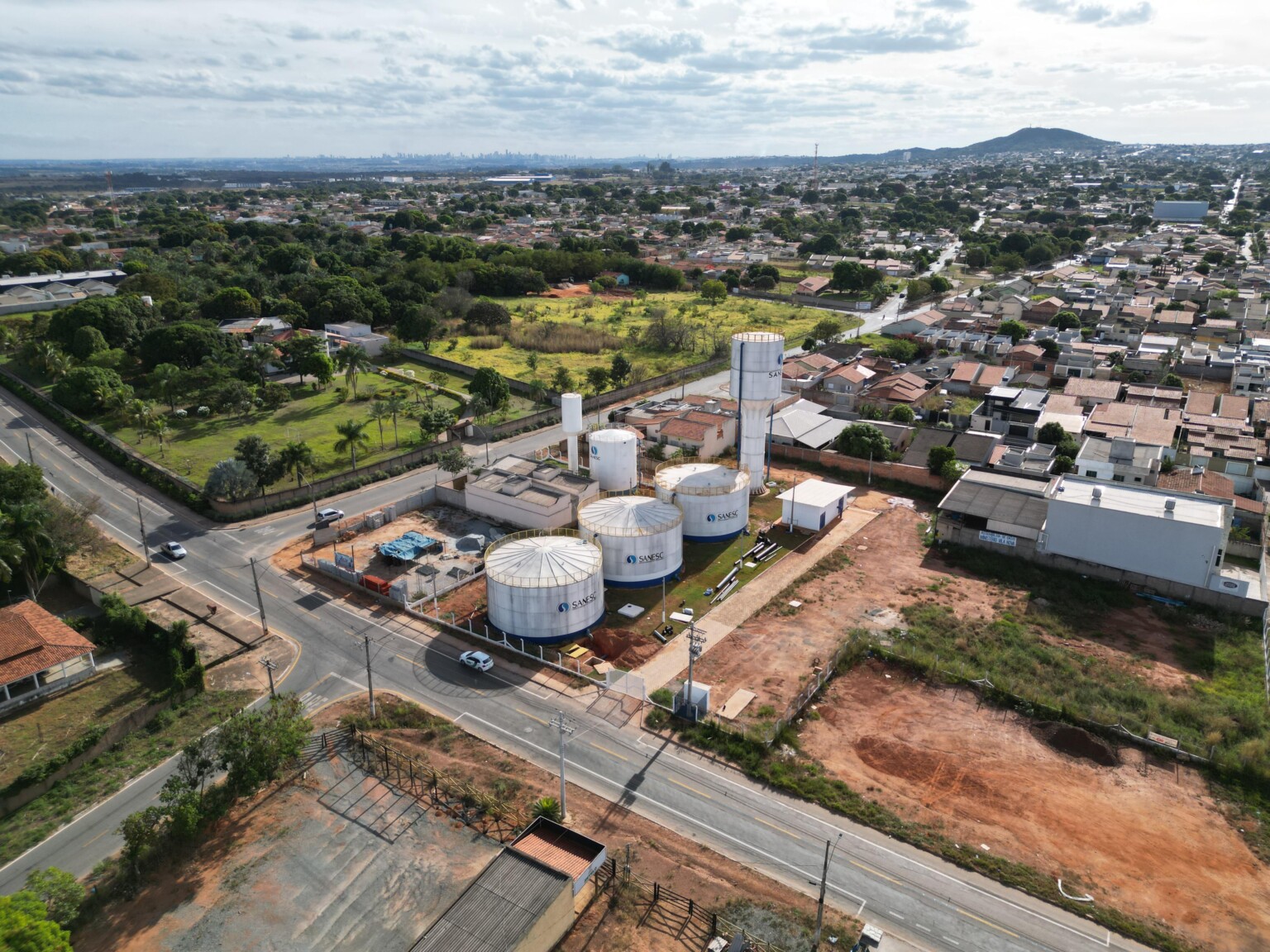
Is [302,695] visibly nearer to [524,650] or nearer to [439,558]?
[524,650]

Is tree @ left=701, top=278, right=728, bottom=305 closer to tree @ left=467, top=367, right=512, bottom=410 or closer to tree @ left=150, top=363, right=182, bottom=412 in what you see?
tree @ left=467, top=367, right=512, bottom=410

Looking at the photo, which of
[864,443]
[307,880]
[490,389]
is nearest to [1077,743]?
[307,880]

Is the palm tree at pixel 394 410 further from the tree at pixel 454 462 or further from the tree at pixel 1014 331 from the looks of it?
the tree at pixel 1014 331

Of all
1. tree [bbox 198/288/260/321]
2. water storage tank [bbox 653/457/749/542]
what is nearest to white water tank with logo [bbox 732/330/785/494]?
water storage tank [bbox 653/457/749/542]

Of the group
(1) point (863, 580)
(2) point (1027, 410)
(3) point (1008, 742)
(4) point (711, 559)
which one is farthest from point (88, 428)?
(2) point (1027, 410)

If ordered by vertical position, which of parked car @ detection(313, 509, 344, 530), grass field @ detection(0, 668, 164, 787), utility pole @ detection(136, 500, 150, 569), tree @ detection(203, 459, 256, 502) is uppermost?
tree @ detection(203, 459, 256, 502)
